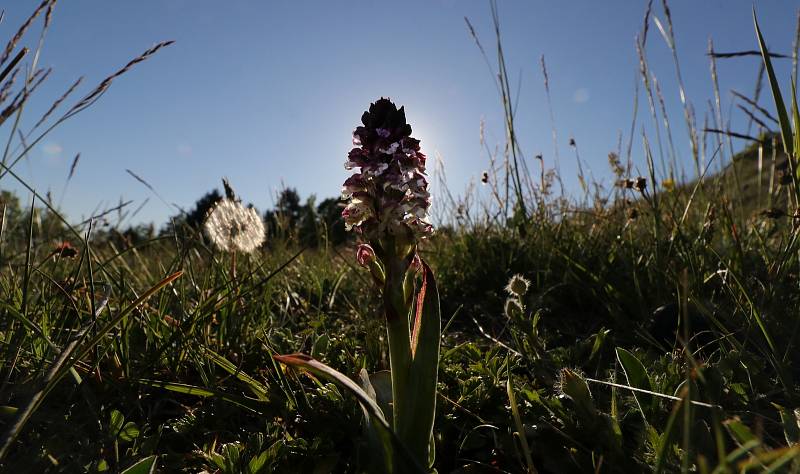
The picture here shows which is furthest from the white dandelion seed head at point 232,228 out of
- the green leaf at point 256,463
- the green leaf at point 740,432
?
the green leaf at point 740,432

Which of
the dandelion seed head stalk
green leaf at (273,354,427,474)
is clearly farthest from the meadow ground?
the dandelion seed head stalk

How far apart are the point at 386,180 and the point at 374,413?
0.51 meters

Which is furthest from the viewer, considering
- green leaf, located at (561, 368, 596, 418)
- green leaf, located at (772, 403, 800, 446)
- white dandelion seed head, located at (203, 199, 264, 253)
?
white dandelion seed head, located at (203, 199, 264, 253)

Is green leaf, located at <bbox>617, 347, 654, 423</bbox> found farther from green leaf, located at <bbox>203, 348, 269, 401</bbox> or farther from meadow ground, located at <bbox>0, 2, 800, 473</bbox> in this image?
green leaf, located at <bbox>203, 348, 269, 401</bbox>

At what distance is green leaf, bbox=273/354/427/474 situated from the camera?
988 millimetres

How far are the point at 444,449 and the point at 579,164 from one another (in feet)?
10.4

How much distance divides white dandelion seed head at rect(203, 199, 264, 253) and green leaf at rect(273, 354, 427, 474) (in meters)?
1.71

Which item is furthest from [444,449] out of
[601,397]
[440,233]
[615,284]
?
[440,233]

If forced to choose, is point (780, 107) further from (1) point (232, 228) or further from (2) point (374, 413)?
(1) point (232, 228)

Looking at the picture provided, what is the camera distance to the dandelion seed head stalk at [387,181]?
119 centimetres

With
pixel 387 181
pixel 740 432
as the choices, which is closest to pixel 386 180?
pixel 387 181

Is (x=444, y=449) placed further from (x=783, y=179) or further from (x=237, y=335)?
(x=783, y=179)

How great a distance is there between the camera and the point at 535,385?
→ 183 centimetres

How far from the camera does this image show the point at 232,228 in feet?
9.30
